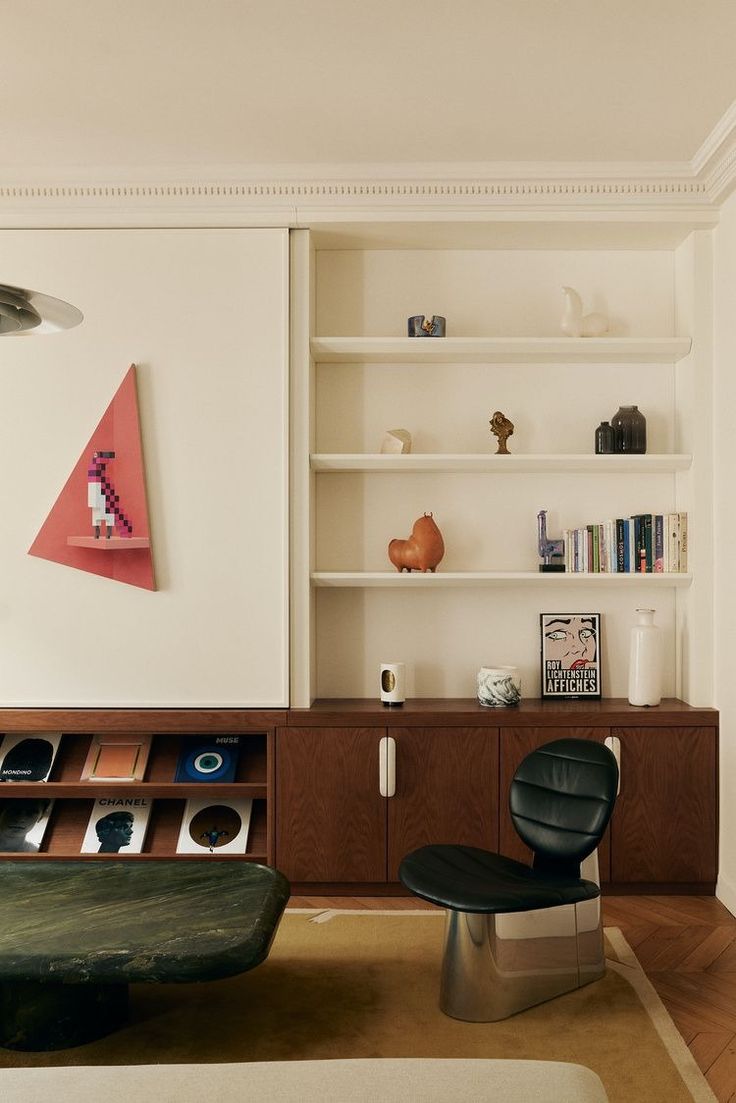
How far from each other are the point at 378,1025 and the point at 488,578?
1704mm

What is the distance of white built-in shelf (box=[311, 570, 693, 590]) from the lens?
3.64 meters

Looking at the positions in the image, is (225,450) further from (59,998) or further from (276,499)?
(59,998)

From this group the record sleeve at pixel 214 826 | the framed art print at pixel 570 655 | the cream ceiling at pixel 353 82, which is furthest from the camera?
the framed art print at pixel 570 655

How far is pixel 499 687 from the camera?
3.62 m

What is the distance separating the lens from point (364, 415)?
3967 mm

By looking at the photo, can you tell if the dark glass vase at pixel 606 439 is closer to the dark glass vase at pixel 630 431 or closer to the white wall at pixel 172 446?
the dark glass vase at pixel 630 431

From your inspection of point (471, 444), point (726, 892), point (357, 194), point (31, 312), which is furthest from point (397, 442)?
point (726, 892)

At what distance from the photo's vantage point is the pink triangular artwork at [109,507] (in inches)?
141

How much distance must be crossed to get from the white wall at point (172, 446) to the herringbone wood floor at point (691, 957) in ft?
3.53

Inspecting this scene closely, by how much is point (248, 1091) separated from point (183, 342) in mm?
2774

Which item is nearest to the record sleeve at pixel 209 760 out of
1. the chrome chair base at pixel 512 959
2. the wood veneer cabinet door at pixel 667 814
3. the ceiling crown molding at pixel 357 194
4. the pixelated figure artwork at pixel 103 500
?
the pixelated figure artwork at pixel 103 500

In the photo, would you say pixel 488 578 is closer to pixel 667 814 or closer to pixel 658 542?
pixel 658 542

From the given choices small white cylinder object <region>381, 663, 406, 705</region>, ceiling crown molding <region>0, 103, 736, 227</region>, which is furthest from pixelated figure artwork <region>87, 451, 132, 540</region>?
small white cylinder object <region>381, 663, 406, 705</region>

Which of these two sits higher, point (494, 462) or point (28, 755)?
point (494, 462)
